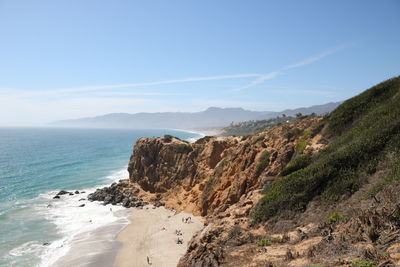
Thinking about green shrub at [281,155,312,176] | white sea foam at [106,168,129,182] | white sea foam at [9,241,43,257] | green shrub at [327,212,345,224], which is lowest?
white sea foam at [106,168,129,182]

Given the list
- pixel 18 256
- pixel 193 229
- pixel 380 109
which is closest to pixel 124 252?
pixel 193 229

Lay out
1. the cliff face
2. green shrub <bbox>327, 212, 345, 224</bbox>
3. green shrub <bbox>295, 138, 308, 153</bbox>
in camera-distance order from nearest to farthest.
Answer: green shrub <bbox>327, 212, 345, 224</bbox> → green shrub <bbox>295, 138, 308, 153</bbox> → the cliff face

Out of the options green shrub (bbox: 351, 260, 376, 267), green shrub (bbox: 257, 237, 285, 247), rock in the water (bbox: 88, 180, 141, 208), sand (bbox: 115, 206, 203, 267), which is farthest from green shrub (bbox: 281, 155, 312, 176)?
rock in the water (bbox: 88, 180, 141, 208)

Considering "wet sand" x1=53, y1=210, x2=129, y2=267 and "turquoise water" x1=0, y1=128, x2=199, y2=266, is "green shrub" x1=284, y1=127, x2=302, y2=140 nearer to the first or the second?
"wet sand" x1=53, y1=210, x2=129, y2=267

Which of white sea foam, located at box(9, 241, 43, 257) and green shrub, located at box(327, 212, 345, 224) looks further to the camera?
white sea foam, located at box(9, 241, 43, 257)

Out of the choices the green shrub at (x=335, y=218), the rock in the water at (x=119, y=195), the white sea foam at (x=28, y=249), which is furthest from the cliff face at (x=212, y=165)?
the white sea foam at (x=28, y=249)
